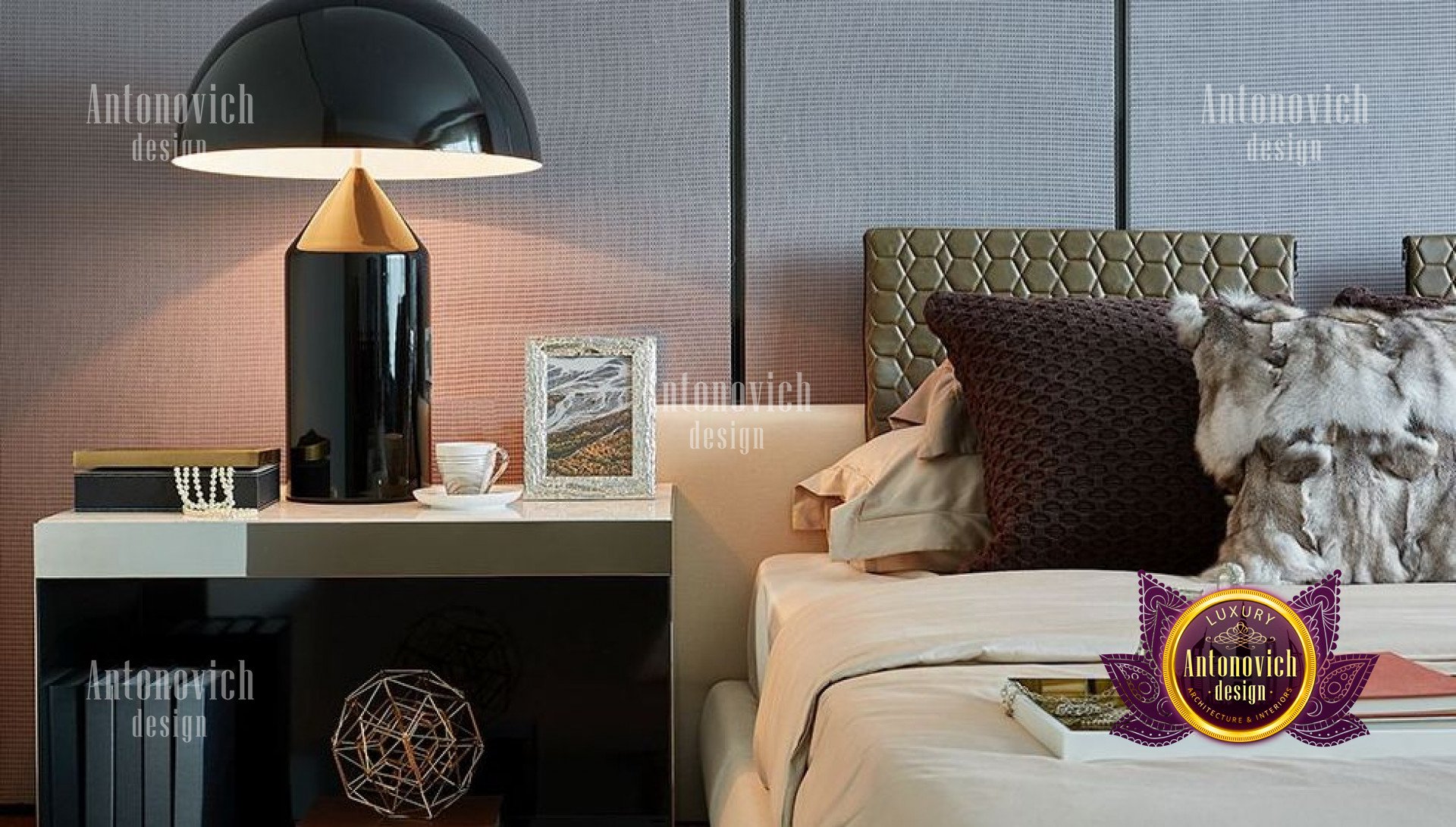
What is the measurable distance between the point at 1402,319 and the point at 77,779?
82.6 inches

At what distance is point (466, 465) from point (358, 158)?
0.57 metres

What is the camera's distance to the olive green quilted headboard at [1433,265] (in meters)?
2.84

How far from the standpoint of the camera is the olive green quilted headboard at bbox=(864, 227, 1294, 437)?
9.03 ft

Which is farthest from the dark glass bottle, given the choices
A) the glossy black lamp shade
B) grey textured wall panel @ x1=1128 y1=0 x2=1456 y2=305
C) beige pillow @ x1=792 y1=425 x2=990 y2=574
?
grey textured wall panel @ x1=1128 y1=0 x2=1456 y2=305

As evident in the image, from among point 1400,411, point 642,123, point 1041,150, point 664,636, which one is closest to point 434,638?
point 664,636

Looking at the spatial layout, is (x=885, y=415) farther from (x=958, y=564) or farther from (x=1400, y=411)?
(x=1400, y=411)

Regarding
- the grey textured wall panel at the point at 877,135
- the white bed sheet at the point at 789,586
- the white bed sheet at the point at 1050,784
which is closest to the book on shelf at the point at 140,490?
the white bed sheet at the point at 789,586

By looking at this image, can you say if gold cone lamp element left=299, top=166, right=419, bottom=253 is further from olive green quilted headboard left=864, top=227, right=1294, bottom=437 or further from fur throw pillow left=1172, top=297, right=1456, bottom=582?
fur throw pillow left=1172, top=297, right=1456, bottom=582

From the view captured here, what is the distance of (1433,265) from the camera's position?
284 centimetres

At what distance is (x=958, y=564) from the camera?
2371 mm

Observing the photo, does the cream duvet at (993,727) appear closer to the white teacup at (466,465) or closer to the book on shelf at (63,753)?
the white teacup at (466,465)

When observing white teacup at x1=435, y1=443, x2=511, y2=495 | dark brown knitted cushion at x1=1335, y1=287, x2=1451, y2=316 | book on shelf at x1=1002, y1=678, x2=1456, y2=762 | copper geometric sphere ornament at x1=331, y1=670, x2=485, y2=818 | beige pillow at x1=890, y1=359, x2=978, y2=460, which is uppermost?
dark brown knitted cushion at x1=1335, y1=287, x2=1451, y2=316
